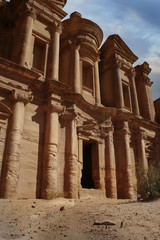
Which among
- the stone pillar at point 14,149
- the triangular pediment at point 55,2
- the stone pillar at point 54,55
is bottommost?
the stone pillar at point 14,149

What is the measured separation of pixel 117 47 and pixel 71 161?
11.1 meters

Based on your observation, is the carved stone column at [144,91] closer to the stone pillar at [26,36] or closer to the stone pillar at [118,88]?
the stone pillar at [118,88]

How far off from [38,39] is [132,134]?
8.54m

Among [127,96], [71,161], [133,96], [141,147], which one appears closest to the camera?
[71,161]

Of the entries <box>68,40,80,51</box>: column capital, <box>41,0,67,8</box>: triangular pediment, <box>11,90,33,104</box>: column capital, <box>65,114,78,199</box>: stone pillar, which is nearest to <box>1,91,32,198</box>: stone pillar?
<box>11,90,33,104</box>: column capital

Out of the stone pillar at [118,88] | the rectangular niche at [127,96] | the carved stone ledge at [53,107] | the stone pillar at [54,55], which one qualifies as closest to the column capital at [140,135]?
the stone pillar at [118,88]

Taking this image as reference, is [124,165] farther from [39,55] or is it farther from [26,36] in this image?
[26,36]

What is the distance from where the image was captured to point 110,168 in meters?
12.5

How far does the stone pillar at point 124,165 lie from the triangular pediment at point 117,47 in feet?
21.1

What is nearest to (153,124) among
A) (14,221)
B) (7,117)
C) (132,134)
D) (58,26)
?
(132,134)

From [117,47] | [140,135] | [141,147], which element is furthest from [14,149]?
[117,47]

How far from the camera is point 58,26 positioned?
13.7 metres

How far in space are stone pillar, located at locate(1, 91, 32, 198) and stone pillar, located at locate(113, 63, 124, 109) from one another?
7.48 metres

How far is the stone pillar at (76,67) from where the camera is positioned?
1313 cm
